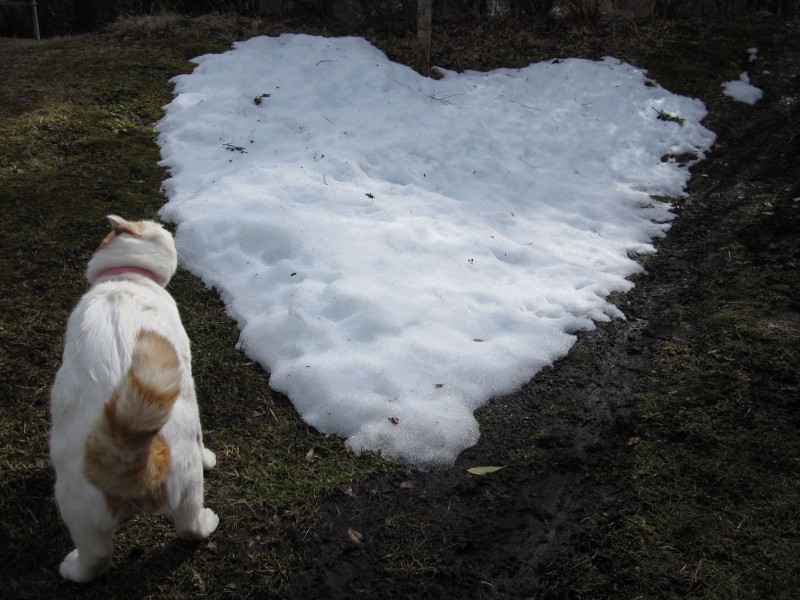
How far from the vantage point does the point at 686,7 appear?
33.6ft

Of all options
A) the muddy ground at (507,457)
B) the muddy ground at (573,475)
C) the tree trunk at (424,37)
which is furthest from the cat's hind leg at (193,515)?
the tree trunk at (424,37)

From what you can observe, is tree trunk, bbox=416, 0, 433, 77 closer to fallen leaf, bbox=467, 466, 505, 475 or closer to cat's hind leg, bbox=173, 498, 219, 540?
fallen leaf, bbox=467, 466, 505, 475

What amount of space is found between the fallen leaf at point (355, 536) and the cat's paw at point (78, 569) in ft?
3.75

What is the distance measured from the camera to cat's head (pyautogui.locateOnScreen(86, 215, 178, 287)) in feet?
9.89

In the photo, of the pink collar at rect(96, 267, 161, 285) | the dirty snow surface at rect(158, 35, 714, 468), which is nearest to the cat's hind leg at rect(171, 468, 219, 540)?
the dirty snow surface at rect(158, 35, 714, 468)

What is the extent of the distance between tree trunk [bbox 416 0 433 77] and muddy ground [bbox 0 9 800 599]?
4.33 m

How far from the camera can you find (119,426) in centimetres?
209

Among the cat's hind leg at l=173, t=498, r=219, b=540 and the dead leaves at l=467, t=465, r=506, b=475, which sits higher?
the cat's hind leg at l=173, t=498, r=219, b=540

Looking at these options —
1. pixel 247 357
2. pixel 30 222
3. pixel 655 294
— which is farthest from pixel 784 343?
pixel 30 222

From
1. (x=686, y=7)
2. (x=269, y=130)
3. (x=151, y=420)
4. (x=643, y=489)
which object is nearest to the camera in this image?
(x=151, y=420)

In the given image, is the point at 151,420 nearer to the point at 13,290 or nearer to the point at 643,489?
the point at 643,489

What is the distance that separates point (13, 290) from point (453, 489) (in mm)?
3579

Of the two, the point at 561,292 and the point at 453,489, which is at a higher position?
the point at 561,292

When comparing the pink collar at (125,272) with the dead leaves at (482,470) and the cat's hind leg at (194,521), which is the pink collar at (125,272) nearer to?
the cat's hind leg at (194,521)
